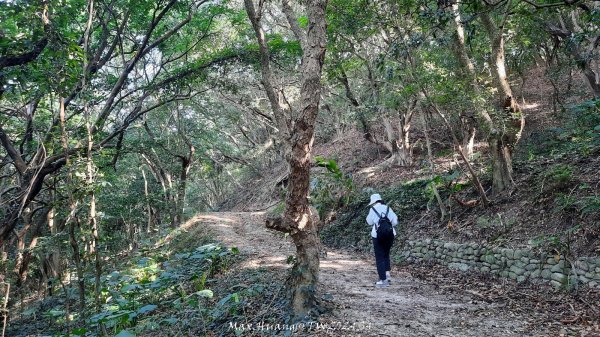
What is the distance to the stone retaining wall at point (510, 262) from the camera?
6309mm

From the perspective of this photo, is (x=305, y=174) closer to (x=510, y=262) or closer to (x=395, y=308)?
(x=395, y=308)

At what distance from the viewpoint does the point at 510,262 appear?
7.57m

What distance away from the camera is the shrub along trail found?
5.22 meters

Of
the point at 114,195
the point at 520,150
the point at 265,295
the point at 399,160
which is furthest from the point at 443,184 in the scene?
the point at 114,195

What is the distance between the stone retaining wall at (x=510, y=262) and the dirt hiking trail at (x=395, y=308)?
910 millimetres

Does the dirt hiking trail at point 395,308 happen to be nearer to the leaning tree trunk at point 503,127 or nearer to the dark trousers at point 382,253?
the dark trousers at point 382,253

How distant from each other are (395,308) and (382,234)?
1.59m

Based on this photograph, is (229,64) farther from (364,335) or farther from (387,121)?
(364,335)

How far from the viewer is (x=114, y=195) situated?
77.2 ft

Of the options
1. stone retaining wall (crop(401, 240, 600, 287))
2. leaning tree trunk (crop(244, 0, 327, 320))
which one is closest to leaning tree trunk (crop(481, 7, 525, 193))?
stone retaining wall (crop(401, 240, 600, 287))

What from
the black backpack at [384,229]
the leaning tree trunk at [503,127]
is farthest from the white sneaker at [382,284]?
the leaning tree trunk at [503,127]

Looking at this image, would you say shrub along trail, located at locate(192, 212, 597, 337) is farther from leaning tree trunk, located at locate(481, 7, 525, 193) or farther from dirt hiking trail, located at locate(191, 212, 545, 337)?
leaning tree trunk, located at locate(481, 7, 525, 193)

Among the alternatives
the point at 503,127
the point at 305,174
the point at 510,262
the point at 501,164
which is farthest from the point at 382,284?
the point at 503,127

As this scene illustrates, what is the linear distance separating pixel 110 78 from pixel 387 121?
10.3 meters
